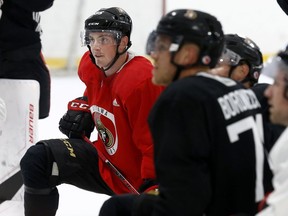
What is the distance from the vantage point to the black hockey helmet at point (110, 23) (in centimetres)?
288

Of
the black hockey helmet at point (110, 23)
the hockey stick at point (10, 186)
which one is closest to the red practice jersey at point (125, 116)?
the black hockey helmet at point (110, 23)

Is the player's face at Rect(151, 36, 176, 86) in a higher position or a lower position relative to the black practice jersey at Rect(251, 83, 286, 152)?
higher

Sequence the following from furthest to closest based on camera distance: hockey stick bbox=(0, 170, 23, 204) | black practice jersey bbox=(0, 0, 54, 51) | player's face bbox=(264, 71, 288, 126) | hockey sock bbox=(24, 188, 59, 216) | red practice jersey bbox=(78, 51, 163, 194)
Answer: hockey stick bbox=(0, 170, 23, 204), black practice jersey bbox=(0, 0, 54, 51), hockey sock bbox=(24, 188, 59, 216), red practice jersey bbox=(78, 51, 163, 194), player's face bbox=(264, 71, 288, 126)

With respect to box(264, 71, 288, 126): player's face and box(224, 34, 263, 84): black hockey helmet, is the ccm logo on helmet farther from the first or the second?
box(264, 71, 288, 126): player's face

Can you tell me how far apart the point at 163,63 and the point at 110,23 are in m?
0.95

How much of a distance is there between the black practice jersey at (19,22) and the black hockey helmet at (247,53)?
894mm

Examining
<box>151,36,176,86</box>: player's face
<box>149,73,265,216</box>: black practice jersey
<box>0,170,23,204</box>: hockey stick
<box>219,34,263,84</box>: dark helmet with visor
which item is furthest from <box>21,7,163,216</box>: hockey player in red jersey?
<box>149,73,265,216</box>: black practice jersey

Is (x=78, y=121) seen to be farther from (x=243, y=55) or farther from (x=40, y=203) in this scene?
(x=243, y=55)

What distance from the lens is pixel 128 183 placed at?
285 cm

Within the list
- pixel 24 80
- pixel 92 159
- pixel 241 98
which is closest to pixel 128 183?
pixel 92 159

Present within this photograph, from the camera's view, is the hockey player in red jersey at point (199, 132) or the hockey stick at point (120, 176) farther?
the hockey stick at point (120, 176)

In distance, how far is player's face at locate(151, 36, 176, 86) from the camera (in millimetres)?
1959

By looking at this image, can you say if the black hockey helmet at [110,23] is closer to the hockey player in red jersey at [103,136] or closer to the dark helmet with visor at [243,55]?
the hockey player in red jersey at [103,136]

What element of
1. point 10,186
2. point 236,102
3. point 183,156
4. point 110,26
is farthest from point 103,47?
point 183,156
